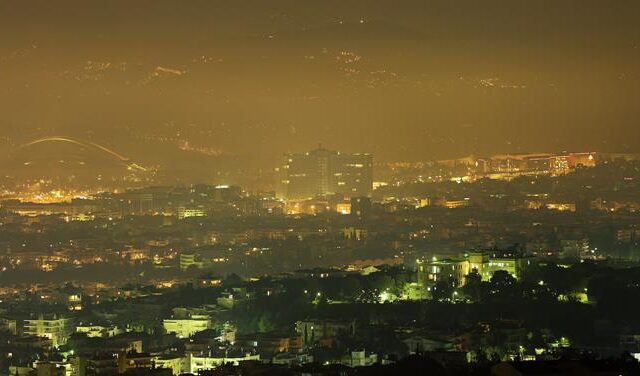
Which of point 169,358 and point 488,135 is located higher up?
point 488,135

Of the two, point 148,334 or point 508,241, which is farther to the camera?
point 508,241

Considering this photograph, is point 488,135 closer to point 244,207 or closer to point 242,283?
point 244,207

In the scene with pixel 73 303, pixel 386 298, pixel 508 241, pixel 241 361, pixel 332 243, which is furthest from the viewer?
pixel 332 243

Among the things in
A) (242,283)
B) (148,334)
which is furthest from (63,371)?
(242,283)

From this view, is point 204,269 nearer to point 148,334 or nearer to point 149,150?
point 148,334

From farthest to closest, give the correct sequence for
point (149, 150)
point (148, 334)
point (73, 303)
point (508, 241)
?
point (149, 150) → point (508, 241) → point (73, 303) → point (148, 334)

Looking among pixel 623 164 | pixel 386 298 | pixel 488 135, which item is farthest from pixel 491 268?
pixel 488 135
